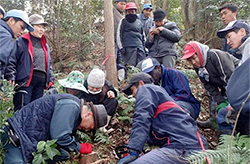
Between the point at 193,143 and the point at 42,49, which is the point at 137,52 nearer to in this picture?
the point at 42,49

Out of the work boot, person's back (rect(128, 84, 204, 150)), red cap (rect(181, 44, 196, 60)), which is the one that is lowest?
the work boot

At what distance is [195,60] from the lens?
4.66 meters

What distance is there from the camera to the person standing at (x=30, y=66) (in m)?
4.70

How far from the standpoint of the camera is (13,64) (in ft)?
15.1

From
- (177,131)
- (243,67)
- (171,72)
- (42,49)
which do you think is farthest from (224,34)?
(42,49)

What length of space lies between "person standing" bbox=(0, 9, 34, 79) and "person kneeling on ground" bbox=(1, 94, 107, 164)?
1077mm

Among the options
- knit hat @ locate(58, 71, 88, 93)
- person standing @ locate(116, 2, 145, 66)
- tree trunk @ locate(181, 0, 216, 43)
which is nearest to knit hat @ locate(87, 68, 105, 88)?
knit hat @ locate(58, 71, 88, 93)

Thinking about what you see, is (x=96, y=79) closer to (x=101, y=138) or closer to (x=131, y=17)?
(x=101, y=138)

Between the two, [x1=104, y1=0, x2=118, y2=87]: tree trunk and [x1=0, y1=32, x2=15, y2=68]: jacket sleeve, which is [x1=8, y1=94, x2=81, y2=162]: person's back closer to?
[x1=0, y1=32, x2=15, y2=68]: jacket sleeve

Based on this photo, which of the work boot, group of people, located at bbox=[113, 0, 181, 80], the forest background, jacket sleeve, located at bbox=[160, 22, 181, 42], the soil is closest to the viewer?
the soil

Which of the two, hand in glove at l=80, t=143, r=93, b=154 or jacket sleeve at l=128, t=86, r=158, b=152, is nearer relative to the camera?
jacket sleeve at l=128, t=86, r=158, b=152

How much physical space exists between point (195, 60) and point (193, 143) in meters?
2.04

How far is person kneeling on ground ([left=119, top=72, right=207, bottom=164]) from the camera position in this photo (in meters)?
2.98

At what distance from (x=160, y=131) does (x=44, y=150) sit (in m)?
1.50
